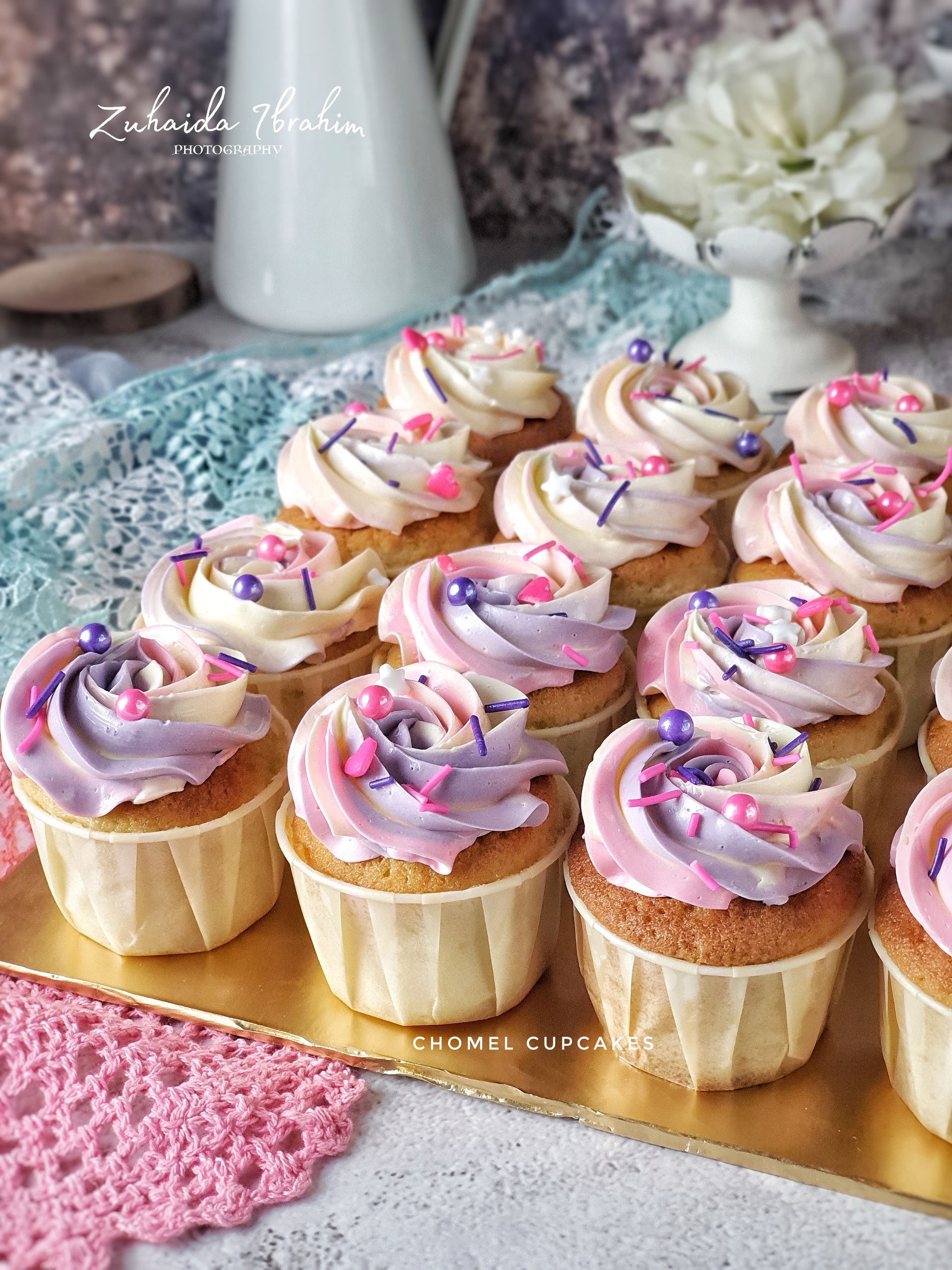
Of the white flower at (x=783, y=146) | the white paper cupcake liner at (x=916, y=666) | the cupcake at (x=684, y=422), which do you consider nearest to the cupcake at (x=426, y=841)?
the white paper cupcake liner at (x=916, y=666)

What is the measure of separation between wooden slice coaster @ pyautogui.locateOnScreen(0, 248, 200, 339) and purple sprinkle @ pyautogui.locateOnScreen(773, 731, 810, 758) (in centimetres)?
176

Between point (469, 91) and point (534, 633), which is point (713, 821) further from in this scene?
point (469, 91)

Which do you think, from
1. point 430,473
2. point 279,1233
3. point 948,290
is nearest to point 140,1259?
point 279,1233

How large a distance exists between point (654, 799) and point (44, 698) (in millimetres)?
538

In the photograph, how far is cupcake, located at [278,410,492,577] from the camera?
1.61 meters

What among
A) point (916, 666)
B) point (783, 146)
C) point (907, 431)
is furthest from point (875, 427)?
point (783, 146)

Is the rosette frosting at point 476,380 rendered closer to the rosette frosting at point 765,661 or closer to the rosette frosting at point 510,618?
the rosette frosting at point 510,618

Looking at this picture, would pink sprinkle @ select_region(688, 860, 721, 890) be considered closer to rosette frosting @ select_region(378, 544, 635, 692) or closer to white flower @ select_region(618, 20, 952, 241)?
rosette frosting @ select_region(378, 544, 635, 692)

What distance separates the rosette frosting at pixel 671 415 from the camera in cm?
169

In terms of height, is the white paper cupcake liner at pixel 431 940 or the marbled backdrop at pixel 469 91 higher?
the marbled backdrop at pixel 469 91

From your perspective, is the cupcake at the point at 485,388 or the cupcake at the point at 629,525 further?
the cupcake at the point at 485,388

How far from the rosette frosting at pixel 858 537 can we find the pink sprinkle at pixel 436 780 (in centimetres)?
54

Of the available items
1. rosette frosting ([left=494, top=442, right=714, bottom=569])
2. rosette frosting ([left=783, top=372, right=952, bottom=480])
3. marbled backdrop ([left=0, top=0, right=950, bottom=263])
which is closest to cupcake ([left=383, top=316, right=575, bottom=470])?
rosette frosting ([left=494, top=442, right=714, bottom=569])

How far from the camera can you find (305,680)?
144 centimetres
